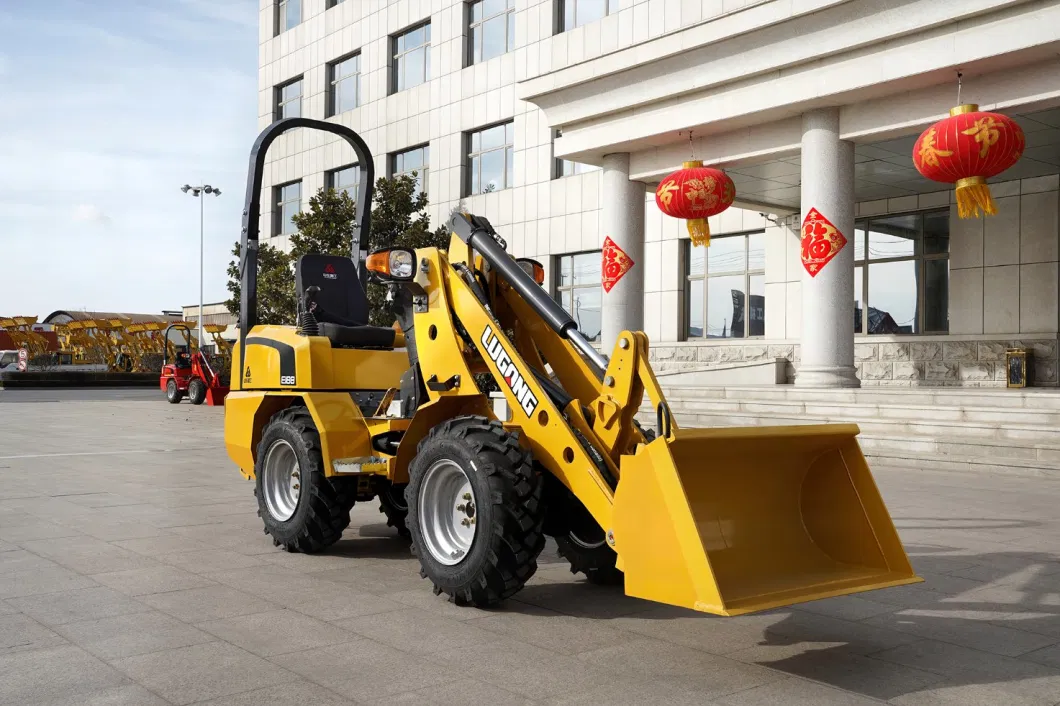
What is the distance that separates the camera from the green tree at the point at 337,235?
22859 mm

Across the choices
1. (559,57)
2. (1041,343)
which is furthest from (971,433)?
(559,57)

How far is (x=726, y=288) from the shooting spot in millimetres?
23859

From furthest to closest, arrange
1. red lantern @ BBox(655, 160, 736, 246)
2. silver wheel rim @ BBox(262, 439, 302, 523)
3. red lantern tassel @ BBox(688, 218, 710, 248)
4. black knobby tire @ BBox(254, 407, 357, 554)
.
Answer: red lantern tassel @ BBox(688, 218, 710, 248)
red lantern @ BBox(655, 160, 736, 246)
silver wheel rim @ BBox(262, 439, 302, 523)
black knobby tire @ BBox(254, 407, 357, 554)

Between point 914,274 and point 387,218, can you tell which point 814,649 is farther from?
point 387,218

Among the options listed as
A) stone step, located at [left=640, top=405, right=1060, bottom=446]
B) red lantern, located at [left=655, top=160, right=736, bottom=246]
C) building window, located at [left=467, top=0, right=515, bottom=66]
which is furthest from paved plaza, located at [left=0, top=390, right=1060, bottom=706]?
building window, located at [left=467, top=0, right=515, bottom=66]

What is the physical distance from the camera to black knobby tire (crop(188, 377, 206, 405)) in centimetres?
2900

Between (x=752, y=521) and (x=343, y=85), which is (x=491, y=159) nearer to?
(x=343, y=85)

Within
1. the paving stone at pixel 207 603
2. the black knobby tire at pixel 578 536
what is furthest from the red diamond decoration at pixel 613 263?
the paving stone at pixel 207 603

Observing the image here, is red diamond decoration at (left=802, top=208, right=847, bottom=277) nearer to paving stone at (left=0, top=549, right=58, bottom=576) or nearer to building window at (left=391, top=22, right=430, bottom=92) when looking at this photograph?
paving stone at (left=0, top=549, right=58, bottom=576)

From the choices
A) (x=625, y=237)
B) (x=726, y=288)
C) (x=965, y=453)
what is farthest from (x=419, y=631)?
(x=726, y=288)

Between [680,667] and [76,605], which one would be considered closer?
[680,667]

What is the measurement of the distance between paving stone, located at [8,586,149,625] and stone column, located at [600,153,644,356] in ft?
46.5

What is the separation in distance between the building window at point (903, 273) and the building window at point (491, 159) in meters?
11.1

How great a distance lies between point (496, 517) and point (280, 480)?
108 inches
